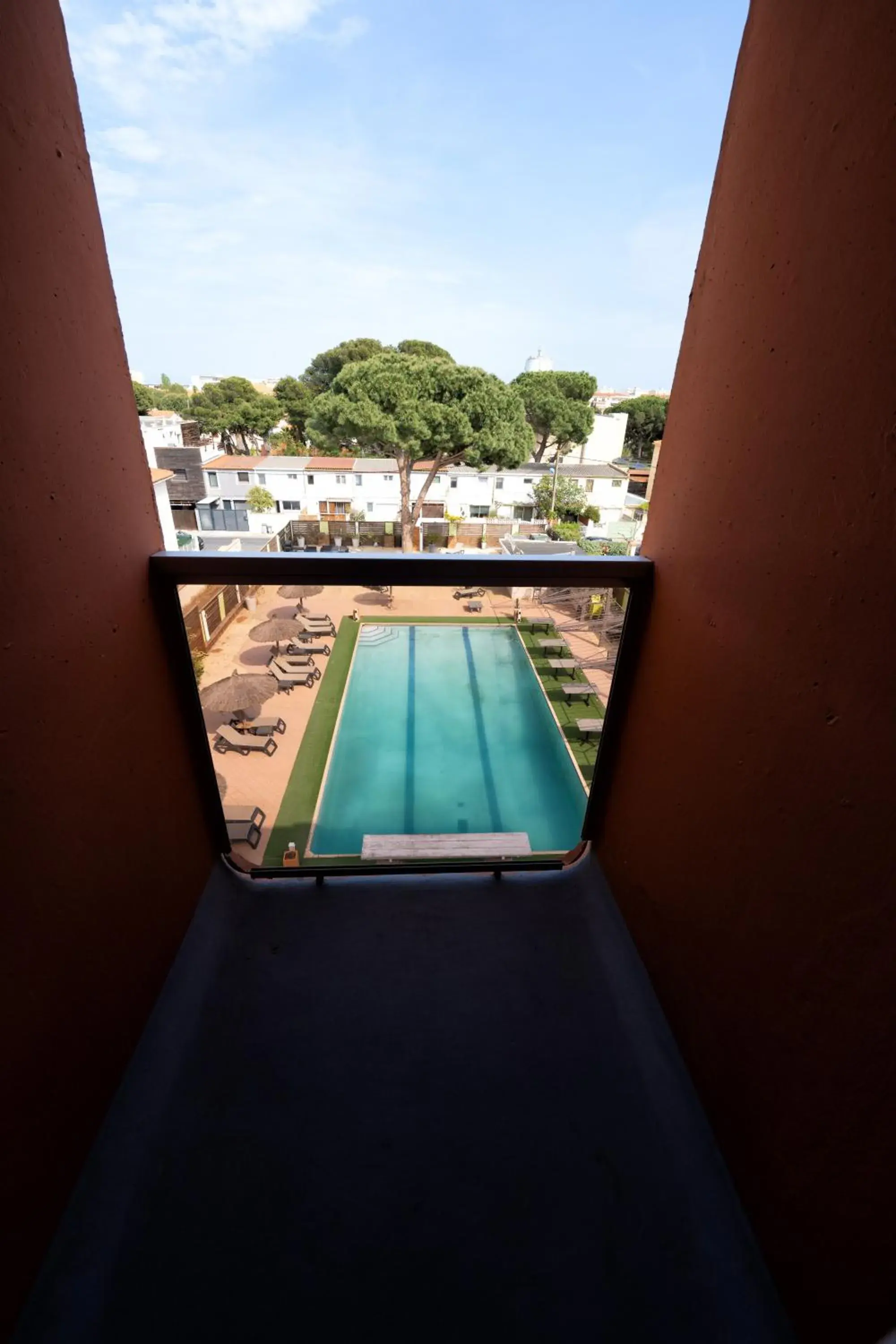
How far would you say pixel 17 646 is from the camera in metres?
1.27

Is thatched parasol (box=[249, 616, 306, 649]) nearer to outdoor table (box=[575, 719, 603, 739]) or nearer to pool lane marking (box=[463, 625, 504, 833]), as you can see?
pool lane marking (box=[463, 625, 504, 833])

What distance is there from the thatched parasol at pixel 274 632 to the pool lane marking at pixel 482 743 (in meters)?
3.82

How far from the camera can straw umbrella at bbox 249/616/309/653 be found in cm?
1002

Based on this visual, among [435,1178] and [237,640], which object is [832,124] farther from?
[237,640]

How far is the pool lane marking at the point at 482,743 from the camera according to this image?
7.98 m

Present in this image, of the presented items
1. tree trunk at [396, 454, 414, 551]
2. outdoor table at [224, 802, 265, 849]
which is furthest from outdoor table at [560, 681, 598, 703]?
tree trunk at [396, 454, 414, 551]

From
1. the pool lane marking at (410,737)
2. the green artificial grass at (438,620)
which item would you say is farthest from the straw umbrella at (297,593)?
the pool lane marking at (410,737)

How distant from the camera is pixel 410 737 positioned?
9.55 m

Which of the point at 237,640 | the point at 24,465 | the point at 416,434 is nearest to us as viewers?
the point at 24,465

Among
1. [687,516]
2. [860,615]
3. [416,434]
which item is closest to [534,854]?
[687,516]

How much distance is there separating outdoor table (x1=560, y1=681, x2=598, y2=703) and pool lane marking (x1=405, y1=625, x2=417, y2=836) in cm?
312

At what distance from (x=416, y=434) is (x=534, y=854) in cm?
1046

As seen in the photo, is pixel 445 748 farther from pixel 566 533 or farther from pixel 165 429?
pixel 165 429

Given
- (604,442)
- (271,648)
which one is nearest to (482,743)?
(271,648)
